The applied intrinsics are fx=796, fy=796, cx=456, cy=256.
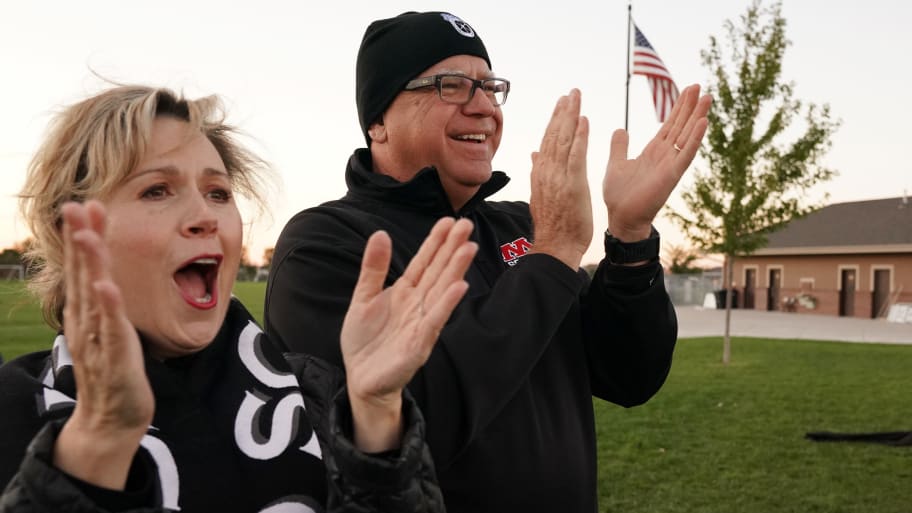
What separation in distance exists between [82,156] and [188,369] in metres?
0.54

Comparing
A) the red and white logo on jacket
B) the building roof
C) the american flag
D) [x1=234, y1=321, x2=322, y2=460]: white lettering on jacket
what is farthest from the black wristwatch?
the building roof

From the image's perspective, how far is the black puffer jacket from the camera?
4.54 ft

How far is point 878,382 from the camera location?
12.3 metres

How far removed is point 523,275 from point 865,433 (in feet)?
24.8

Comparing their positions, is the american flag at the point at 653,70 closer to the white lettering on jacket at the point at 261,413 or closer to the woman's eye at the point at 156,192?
the white lettering on jacket at the point at 261,413

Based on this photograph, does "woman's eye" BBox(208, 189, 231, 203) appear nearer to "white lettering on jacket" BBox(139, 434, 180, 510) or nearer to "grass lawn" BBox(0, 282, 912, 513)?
"white lettering on jacket" BBox(139, 434, 180, 510)

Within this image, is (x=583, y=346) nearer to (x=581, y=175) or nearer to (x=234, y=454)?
(x=581, y=175)

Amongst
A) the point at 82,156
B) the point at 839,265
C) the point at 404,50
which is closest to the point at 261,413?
the point at 82,156

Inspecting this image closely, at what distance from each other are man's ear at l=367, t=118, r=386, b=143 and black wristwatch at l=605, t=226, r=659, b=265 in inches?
34.7

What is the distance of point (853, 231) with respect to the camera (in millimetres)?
37156

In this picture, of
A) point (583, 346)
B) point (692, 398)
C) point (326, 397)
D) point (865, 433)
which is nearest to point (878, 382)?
point (692, 398)

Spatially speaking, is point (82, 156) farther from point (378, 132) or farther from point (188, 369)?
point (378, 132)

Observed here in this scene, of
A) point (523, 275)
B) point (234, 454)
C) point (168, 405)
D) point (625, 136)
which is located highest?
point (625, 136)

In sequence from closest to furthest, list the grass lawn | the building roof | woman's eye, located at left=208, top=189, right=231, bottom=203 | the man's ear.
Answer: woman's eye, located at left=208, top=189, right=231, bottom=203, the man's ear, the grass lawn, the building roof
